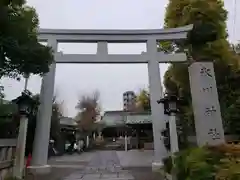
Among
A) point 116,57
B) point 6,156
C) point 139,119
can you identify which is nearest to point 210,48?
point 116,57

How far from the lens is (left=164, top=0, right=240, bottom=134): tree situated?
454 inches

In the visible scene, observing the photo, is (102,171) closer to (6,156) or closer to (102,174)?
(102,174)

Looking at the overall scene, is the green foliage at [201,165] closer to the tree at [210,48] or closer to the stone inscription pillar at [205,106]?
the stone inscription pillar at [205,106]

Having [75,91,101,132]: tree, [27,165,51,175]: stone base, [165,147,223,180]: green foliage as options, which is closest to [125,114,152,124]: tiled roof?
[75,91,101,132]: tree

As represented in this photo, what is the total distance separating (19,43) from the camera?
6.99 meters

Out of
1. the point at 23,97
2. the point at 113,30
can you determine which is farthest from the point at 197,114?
the point at 113,30

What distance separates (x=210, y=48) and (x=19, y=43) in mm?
8929

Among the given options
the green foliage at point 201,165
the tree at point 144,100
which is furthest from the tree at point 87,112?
the green foliage at point 201,165

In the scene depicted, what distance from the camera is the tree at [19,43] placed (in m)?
6.26

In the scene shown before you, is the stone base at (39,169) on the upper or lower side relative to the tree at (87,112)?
lower

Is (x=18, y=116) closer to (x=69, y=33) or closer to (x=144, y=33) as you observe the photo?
(x=69, y=33)

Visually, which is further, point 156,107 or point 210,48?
point 210,48

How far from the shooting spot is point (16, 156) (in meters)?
6.82

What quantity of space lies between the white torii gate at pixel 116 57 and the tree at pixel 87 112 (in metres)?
18.4
